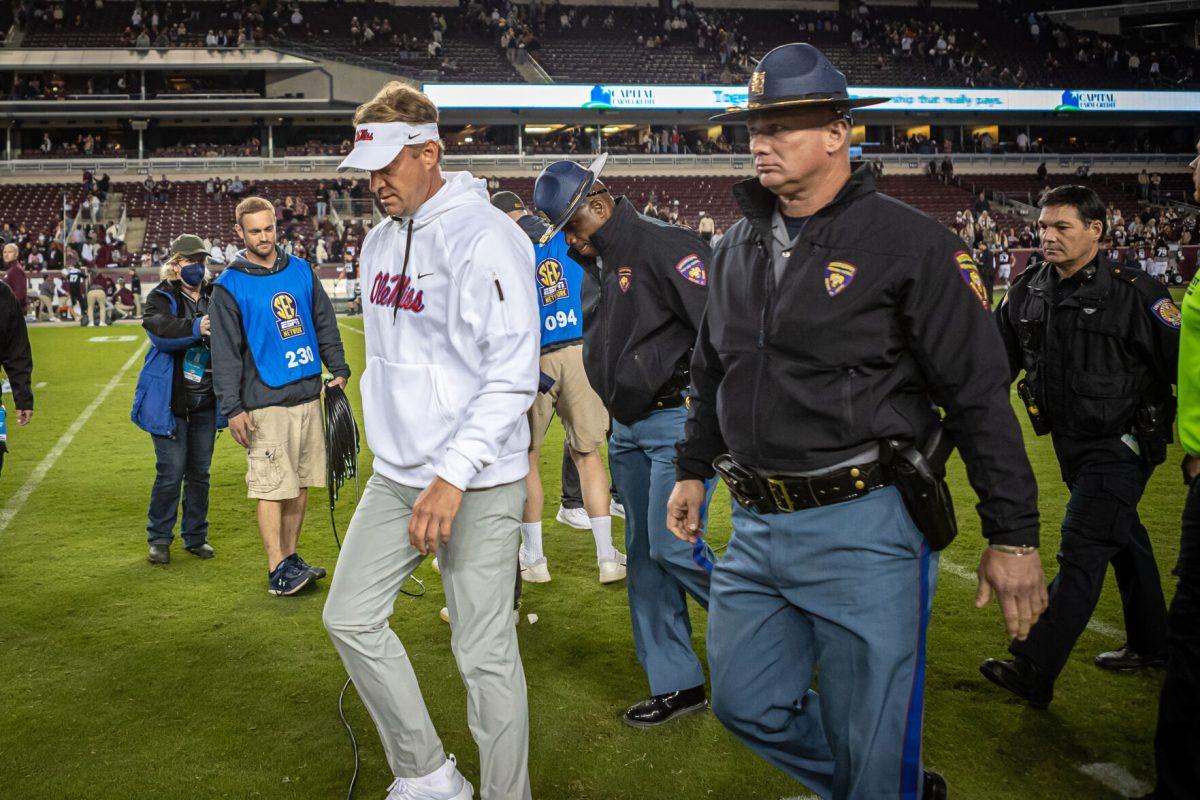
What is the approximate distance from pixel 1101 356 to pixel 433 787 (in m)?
3.03

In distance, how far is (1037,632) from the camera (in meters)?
4.21

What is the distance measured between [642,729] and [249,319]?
3.00 meters

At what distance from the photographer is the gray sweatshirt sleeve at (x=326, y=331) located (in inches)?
232

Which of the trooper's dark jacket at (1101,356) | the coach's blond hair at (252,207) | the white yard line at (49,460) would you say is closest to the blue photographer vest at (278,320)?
the coach's blond hair at (252,207)

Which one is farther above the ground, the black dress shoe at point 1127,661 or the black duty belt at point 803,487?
the black duty belt at point 803,487

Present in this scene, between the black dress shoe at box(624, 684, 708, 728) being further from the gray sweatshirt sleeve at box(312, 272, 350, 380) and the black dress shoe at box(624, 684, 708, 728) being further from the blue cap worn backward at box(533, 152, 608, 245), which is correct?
the gray sweatshirt sleeve at box(312, 272, 350, 380)

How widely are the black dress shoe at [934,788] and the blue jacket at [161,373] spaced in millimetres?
4745

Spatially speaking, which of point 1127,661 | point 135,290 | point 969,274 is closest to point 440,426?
point 969,274

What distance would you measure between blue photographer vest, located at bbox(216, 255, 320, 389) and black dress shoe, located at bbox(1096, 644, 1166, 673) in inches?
164

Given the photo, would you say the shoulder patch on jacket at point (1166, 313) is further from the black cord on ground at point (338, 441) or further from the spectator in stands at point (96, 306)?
the spectator in stands at point (96, 306)

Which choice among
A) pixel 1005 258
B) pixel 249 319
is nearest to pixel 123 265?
pixel 1005 258

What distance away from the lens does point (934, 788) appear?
3348 mm

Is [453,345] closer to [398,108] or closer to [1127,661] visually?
[398,108]

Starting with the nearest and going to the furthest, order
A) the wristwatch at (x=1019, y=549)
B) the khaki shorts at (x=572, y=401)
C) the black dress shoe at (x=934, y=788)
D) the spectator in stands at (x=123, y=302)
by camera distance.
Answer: the wristwatch at (x=1019, y=549)
the black dress shoe at (x=934, y=788)
the khaki shorts at (x=572, y=401)
the spectator in stands at (x=123, y=302)
